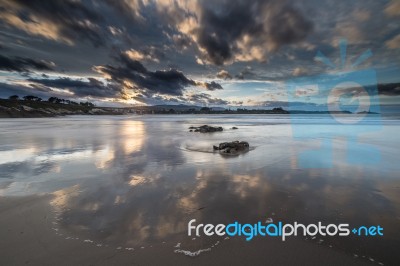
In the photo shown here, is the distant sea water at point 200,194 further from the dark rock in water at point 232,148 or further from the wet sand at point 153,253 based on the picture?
the dark rock in water at point 232,148

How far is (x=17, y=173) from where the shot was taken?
7988 mm

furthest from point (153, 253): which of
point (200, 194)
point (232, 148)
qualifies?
point (232, 148)

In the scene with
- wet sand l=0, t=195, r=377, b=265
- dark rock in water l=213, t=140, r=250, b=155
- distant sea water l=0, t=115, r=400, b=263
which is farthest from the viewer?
dark rock in water l=213, t=140, r=250, b=155

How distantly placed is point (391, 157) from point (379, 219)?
932 centimetres

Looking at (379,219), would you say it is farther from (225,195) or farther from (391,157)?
(391,157)

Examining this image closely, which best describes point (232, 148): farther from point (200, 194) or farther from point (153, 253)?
point (153, 253)

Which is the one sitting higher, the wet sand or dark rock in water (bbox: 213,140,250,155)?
dark rock in water (bbox: 213,140,250,155)

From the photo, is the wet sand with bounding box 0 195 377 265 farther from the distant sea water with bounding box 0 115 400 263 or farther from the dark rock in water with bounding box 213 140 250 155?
the dark rock in water with bounding box 213 140 250 155

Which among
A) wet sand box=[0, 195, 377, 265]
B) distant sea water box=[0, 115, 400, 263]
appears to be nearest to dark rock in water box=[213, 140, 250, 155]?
distant sea water box=[0, 115, 400, 263]

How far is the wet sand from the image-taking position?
10.6ft

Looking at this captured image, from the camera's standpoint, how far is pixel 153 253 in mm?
3387

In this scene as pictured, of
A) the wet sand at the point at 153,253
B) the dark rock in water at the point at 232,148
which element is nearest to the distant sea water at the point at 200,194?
the wet sand at the point at 153,253

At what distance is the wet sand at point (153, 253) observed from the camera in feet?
10.6

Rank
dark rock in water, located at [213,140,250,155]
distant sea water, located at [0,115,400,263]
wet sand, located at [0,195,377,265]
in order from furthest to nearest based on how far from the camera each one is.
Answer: dark rock in water, located at [213,140,250,155] → distant sea water, located at [0,115,400,263] → wet sand, located at [0,195,377,265]
